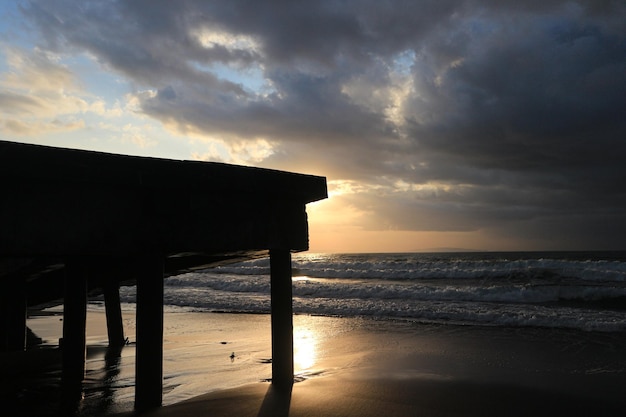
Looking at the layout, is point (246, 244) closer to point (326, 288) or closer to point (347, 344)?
point (347, 344)

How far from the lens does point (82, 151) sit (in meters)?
3.58

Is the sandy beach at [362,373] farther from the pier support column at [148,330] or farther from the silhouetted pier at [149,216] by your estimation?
the silhouetted pier at [149,216]

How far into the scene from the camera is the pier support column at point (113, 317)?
10.4 m

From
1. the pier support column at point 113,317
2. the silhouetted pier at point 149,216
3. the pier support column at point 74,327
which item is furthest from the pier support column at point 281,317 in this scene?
the pier support column at point 113,317

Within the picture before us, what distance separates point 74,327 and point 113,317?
4.33 m

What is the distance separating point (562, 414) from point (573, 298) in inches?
720

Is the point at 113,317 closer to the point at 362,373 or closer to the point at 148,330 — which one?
the point at 362,373

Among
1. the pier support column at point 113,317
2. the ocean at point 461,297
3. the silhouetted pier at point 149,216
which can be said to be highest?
the silhouetted pier at point 149,216

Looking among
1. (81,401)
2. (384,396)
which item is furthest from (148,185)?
(384,396)

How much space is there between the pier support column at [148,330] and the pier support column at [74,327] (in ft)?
8.28

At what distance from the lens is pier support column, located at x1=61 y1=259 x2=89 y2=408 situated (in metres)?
6.28

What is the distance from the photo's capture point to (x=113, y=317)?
34.6 ft

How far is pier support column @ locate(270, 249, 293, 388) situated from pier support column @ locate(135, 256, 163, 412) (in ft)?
4.60

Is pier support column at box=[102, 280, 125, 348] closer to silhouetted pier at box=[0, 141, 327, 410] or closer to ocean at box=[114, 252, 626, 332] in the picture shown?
silhouetted pier at box=[0, 141, 327, 410]
